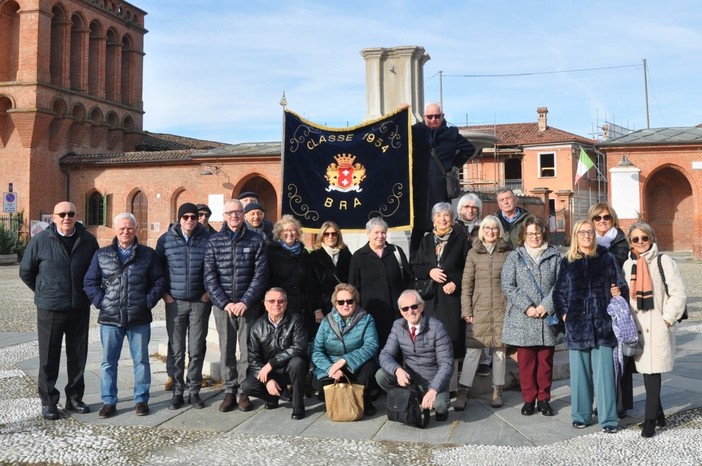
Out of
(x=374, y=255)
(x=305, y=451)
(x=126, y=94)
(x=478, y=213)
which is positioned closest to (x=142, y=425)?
(x=305, y=451)

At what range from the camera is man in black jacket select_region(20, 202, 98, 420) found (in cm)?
536

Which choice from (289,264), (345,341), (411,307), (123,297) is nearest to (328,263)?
(289,264)

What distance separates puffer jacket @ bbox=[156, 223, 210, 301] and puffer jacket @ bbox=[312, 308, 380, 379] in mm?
1151

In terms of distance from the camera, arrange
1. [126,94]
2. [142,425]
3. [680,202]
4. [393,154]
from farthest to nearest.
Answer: [126,94]
[680,202]
[393,154]
[142,425]

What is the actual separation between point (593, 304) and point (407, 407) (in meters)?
1.60

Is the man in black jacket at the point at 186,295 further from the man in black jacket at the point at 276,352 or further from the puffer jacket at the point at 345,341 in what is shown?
the puffer jacket at the point at 345,341

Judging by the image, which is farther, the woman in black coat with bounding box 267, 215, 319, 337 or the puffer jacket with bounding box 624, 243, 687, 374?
the woman in black coat with bounding box 267, 215, 319, 337

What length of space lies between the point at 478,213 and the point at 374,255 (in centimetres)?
110

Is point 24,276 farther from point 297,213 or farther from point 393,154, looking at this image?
point 393,154

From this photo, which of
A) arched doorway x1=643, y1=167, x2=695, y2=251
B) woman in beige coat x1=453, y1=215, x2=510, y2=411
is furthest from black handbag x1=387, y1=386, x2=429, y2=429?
arched doorway x1=643, y1=167, x2=695, y2=251

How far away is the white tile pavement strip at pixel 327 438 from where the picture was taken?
14.3 ft

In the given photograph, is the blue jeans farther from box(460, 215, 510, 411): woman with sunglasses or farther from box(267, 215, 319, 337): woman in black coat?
box(460, 215, 510, 411): woman with sunglasses

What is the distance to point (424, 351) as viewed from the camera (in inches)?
204

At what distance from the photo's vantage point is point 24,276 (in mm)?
5402
